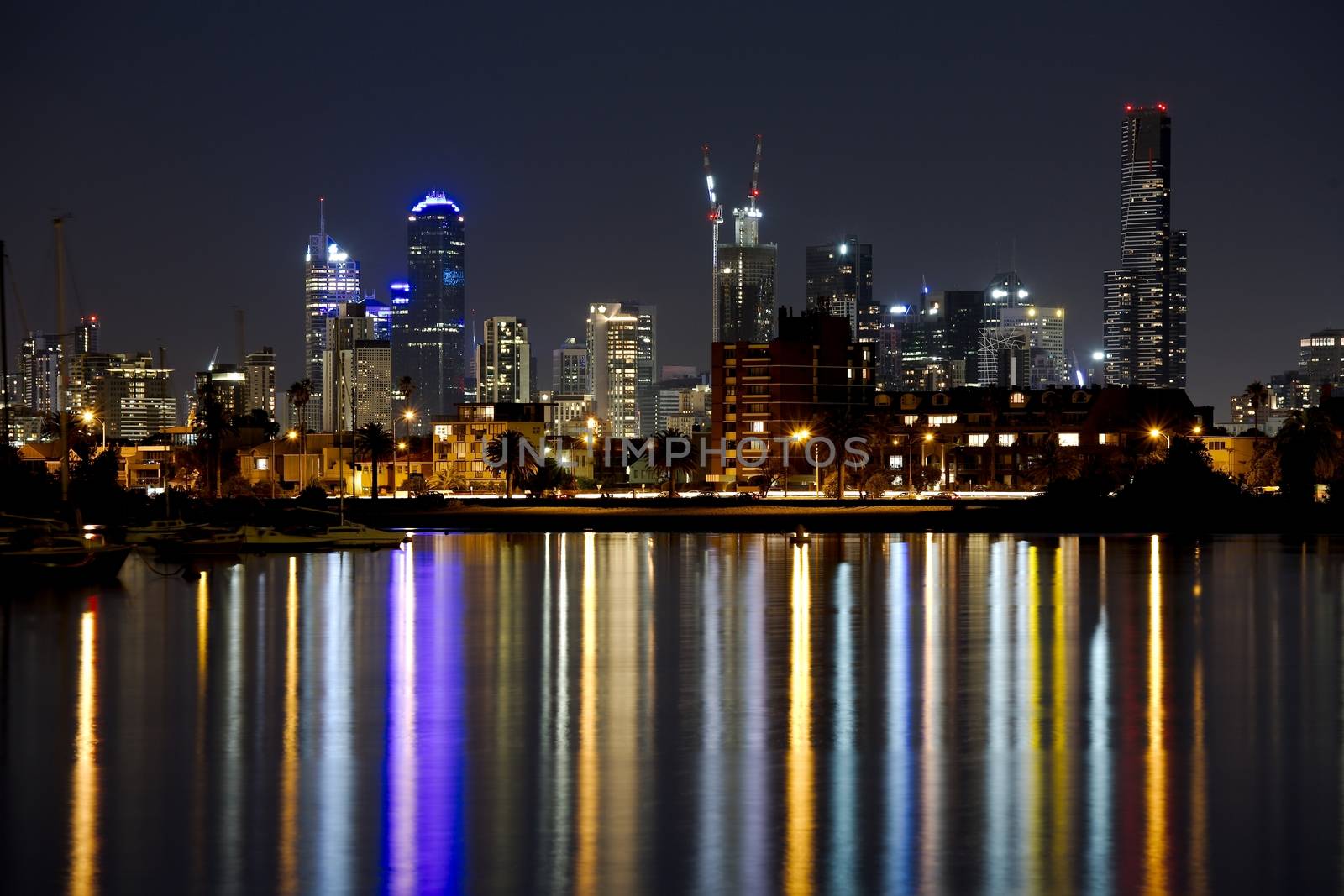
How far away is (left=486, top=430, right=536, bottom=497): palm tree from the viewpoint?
15375 centimetres

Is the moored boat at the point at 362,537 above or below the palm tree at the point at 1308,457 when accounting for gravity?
below

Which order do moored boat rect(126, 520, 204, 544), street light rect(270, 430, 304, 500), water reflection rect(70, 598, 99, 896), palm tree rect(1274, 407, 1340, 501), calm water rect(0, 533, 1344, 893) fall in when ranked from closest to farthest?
water reflection rect(70, 598, 99, 896) → calm water rect(0, 533, 1344, 893) → moored boat rect(126, 520, 204, 544) → palm tree rect(1274, 407, 1340, 501) → street light rect(270, 430, 304, 500)

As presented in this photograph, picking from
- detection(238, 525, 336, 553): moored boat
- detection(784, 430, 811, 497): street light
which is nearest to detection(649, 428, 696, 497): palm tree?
detection(784, 430, 811, 497): street light

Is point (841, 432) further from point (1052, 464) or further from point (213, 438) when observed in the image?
point (213, 438)

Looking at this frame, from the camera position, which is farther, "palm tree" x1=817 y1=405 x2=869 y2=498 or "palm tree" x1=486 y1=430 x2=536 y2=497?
"palm tree" x1=486 y1=430 x2=536 y2=497

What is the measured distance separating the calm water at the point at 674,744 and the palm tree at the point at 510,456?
96.5m

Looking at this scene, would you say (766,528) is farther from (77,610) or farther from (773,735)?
(773,735)

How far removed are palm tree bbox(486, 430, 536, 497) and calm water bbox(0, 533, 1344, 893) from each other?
317 feet

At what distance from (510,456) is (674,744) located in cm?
12868

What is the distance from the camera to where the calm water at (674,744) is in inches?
768

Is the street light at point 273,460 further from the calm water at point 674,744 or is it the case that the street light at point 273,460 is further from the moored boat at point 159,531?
the calm water at point 674,744

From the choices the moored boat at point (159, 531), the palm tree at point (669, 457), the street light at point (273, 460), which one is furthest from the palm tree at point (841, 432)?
the moored boat at point (159, 531)

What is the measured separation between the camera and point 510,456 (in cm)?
15512

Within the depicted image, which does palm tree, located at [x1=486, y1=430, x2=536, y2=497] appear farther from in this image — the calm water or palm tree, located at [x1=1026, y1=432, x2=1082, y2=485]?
the calm water
